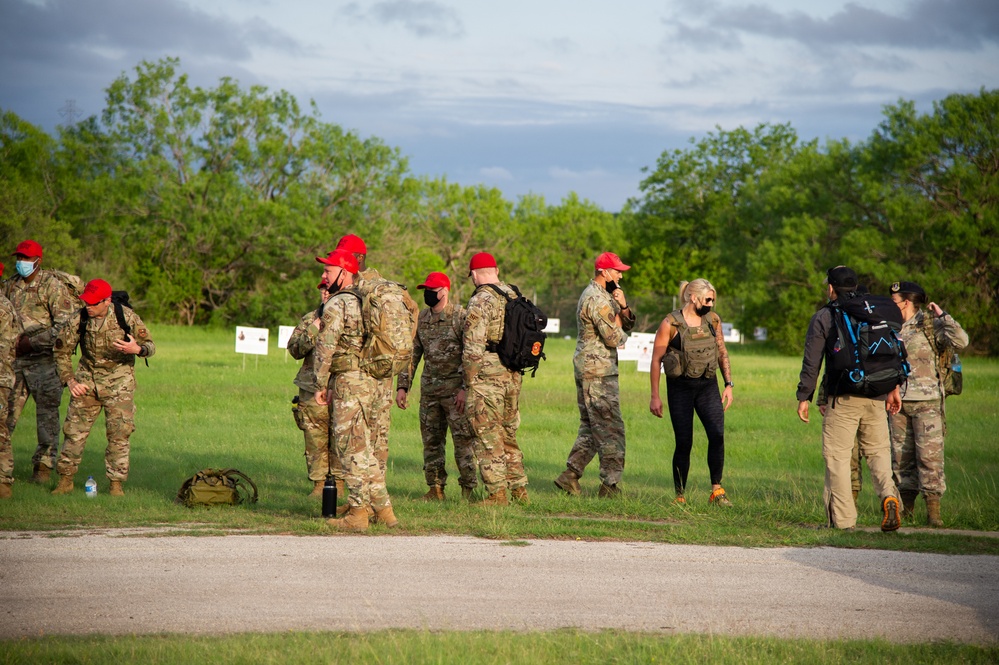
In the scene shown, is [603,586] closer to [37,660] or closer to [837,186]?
[37,660]

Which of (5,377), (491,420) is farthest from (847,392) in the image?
(5,377)

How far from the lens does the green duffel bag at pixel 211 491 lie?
10289 mm

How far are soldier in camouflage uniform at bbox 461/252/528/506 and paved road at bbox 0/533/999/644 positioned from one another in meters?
1.62

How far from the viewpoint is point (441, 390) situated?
1098cm

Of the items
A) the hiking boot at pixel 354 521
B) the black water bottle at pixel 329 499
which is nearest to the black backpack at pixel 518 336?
the black water bottle at pixel 329 499

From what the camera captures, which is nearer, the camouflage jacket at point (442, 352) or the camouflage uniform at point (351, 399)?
the camouflage uniform at point (351, 399)

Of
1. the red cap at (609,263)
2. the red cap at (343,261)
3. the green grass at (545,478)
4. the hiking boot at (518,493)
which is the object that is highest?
the red cap at (609,263)

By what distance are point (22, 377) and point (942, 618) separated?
9651mm

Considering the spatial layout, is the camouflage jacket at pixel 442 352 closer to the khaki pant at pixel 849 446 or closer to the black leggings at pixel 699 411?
the black leggings at pixel 699 411

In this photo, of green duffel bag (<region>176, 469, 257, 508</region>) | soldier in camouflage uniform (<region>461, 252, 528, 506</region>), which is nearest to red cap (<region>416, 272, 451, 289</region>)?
soldier in camouflage uniform (<region>461, 252, 528, 506</region>)

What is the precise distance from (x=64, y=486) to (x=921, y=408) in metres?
8.33

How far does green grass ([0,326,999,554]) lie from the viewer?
9.20m

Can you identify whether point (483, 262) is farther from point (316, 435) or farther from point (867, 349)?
point (867, 349)

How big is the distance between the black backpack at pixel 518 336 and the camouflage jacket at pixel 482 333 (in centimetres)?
5
